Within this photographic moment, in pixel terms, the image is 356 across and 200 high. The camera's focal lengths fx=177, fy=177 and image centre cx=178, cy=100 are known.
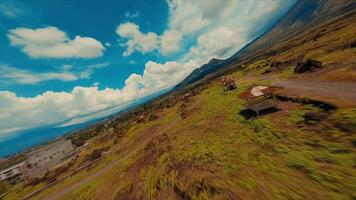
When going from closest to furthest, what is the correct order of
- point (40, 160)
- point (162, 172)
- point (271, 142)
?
point (271, 142) < point (162, 172) < point (40, 160)

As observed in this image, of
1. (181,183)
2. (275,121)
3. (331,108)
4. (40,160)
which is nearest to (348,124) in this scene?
(331,108)

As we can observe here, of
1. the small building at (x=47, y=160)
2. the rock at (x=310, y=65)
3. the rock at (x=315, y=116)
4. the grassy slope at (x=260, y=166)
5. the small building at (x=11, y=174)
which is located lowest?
the small building at (x=11, y=174)

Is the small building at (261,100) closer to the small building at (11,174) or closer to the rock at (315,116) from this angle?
the rock at (315,116)

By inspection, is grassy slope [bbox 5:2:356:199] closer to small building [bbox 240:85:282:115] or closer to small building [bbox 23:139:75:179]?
small building [bbox 240:85:282:115]

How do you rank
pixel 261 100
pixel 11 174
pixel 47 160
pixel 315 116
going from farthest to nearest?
pixel 11 174 < pixel 47 160 < pixel 261 100 < pixel 315 116

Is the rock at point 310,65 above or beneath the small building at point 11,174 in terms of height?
above

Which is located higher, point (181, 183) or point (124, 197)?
point (181, 183)

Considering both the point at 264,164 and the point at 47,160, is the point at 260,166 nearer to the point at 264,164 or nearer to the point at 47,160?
the point at 264,164

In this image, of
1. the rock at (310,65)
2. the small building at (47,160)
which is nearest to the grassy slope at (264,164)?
the rock at (310,65)

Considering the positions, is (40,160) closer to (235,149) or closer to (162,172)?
(162,172)

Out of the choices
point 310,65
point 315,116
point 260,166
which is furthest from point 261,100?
point 260,166

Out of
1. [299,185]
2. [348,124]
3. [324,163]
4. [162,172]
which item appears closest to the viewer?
[299,185]
